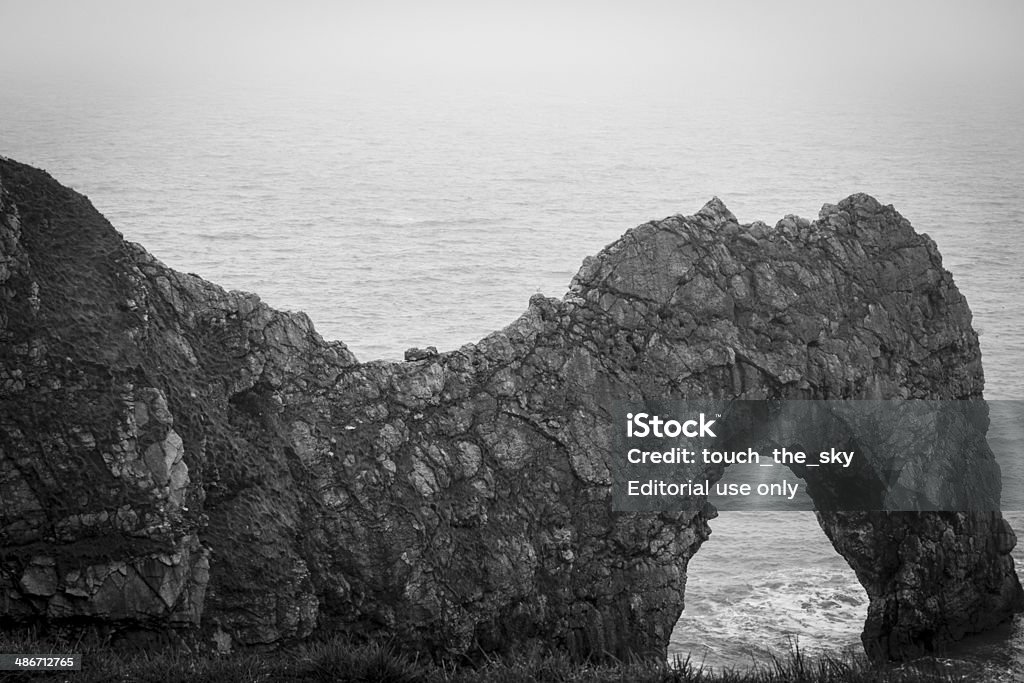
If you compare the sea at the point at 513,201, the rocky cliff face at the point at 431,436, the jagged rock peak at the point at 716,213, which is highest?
the sea at the point at 513,201

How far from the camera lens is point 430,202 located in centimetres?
10225

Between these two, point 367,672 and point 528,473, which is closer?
point 367,672

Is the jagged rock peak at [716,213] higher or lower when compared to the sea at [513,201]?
lower

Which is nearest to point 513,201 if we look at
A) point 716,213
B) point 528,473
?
point 716,213

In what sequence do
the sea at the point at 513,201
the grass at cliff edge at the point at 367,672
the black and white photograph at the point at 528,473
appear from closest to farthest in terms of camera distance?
the grass at cliff edge at the point at 367,672
the black and white photograph at the point at 528,473
the sea at the point at 513,201

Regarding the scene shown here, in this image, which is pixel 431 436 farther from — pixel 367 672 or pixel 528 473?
pixel 367 672

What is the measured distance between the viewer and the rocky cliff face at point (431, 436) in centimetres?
2098

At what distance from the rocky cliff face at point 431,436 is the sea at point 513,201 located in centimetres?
545

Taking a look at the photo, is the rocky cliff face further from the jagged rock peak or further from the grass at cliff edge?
the grass at cliff edge

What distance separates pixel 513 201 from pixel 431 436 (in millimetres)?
80866

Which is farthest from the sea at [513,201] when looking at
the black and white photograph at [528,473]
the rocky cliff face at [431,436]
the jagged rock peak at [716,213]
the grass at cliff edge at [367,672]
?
the jagged rock peak at [716,213]

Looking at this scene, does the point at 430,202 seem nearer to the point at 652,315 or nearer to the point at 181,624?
the point at 652,315

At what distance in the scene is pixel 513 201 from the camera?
104m

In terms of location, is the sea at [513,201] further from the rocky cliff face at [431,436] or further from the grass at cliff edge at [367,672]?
the rocky cliff face at [431,436]
